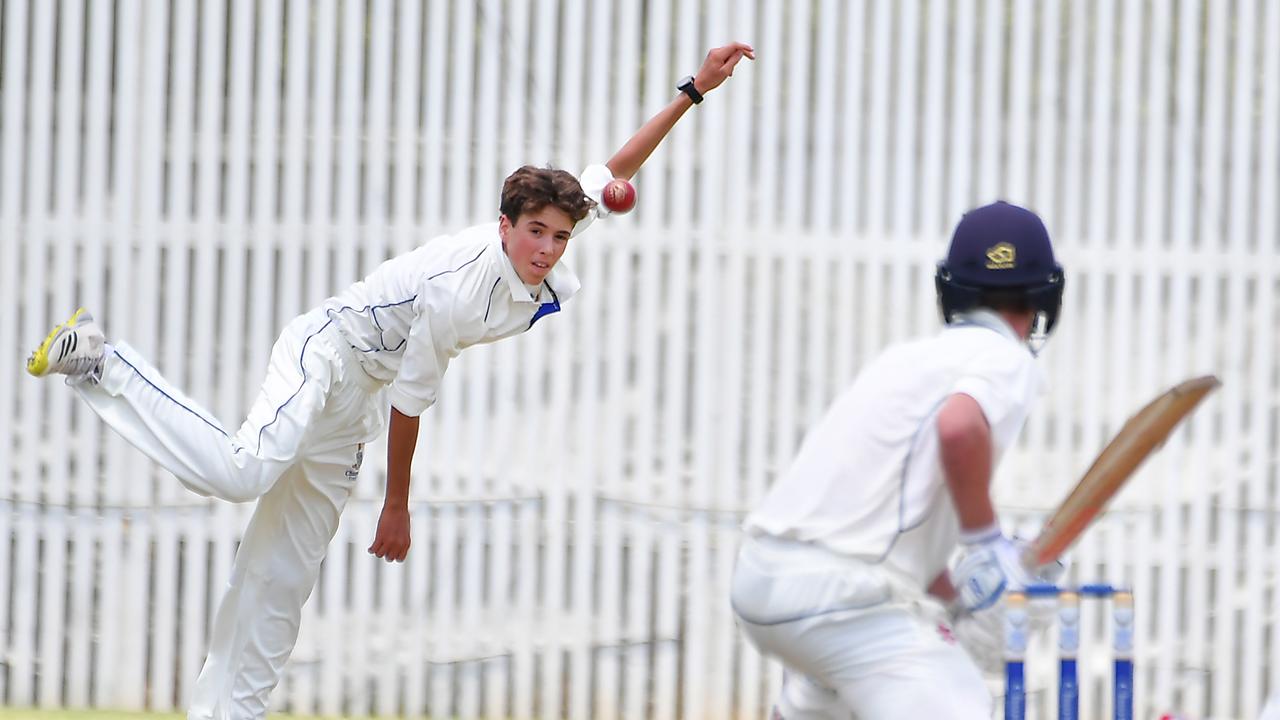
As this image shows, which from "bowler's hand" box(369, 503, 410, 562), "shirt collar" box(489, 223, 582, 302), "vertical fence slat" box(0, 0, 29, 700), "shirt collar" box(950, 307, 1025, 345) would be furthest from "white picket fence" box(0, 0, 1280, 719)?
"shirt collar" box(950, 307, 1025, 345)

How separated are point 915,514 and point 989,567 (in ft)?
0.50

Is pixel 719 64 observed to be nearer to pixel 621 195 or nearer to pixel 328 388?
→ pixel 621 195

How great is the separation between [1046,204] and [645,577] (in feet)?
5.90

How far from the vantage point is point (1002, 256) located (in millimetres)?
2992

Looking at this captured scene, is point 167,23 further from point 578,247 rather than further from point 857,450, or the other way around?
point 857,450

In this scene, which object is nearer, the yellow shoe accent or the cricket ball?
the cricket ball

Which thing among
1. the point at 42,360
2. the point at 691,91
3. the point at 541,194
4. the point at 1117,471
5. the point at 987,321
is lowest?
the point at 1117,471

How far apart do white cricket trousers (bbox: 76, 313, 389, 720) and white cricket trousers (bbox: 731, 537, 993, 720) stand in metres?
1.63

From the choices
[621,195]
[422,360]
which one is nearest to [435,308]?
[422,360]

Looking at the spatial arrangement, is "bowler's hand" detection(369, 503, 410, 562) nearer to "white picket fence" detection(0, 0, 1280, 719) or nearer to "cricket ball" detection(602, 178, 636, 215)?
"cricket ball" detection(602, 178, 636, 215)

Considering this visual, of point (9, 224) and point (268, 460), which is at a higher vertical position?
point (9, 224)

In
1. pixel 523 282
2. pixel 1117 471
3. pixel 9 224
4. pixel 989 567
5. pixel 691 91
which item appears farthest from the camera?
pixel 9 224

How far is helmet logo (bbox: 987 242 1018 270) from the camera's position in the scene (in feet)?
9.80

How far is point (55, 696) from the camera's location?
570 centimetres
